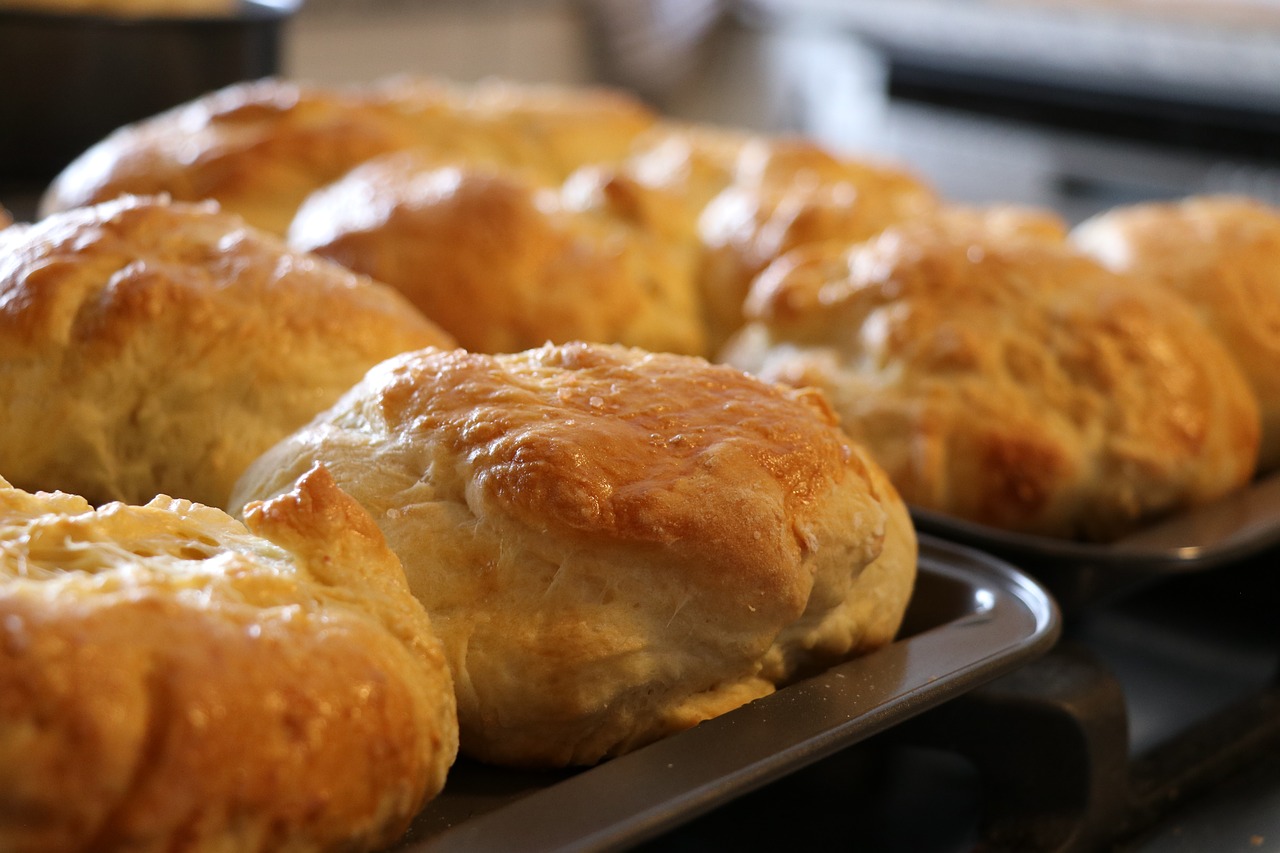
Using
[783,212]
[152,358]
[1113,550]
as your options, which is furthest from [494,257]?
[1113,550]

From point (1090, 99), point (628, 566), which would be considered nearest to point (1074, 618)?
point (628, 566)

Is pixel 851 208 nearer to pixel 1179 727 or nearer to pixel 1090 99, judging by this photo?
pixel 1179 727

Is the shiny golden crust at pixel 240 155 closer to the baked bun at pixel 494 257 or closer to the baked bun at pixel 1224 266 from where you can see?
the baked bun at pixel 494 257

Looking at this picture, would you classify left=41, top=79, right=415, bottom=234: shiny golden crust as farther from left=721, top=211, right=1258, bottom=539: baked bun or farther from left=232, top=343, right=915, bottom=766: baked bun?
left=232, top=343, right=915, bottom=766: baked bun

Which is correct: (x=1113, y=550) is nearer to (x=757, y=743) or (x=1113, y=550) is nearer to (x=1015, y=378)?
(x=1015, y=378)

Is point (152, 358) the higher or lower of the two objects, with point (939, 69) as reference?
higher

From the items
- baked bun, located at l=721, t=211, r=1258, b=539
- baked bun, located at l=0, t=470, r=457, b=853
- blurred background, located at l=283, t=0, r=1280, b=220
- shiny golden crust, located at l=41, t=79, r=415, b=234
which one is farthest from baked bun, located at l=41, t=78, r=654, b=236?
blurred background, located at l=283, t=0, r=1280, b=220

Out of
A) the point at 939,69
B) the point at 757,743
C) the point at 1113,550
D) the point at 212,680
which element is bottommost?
the point at 939,69

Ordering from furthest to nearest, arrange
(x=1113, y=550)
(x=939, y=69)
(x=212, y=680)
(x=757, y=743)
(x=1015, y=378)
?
(x=939, y=69), (x=1015, y=378), (x=1113, y=550), (x=757, y=743), (x=212, y=680)
